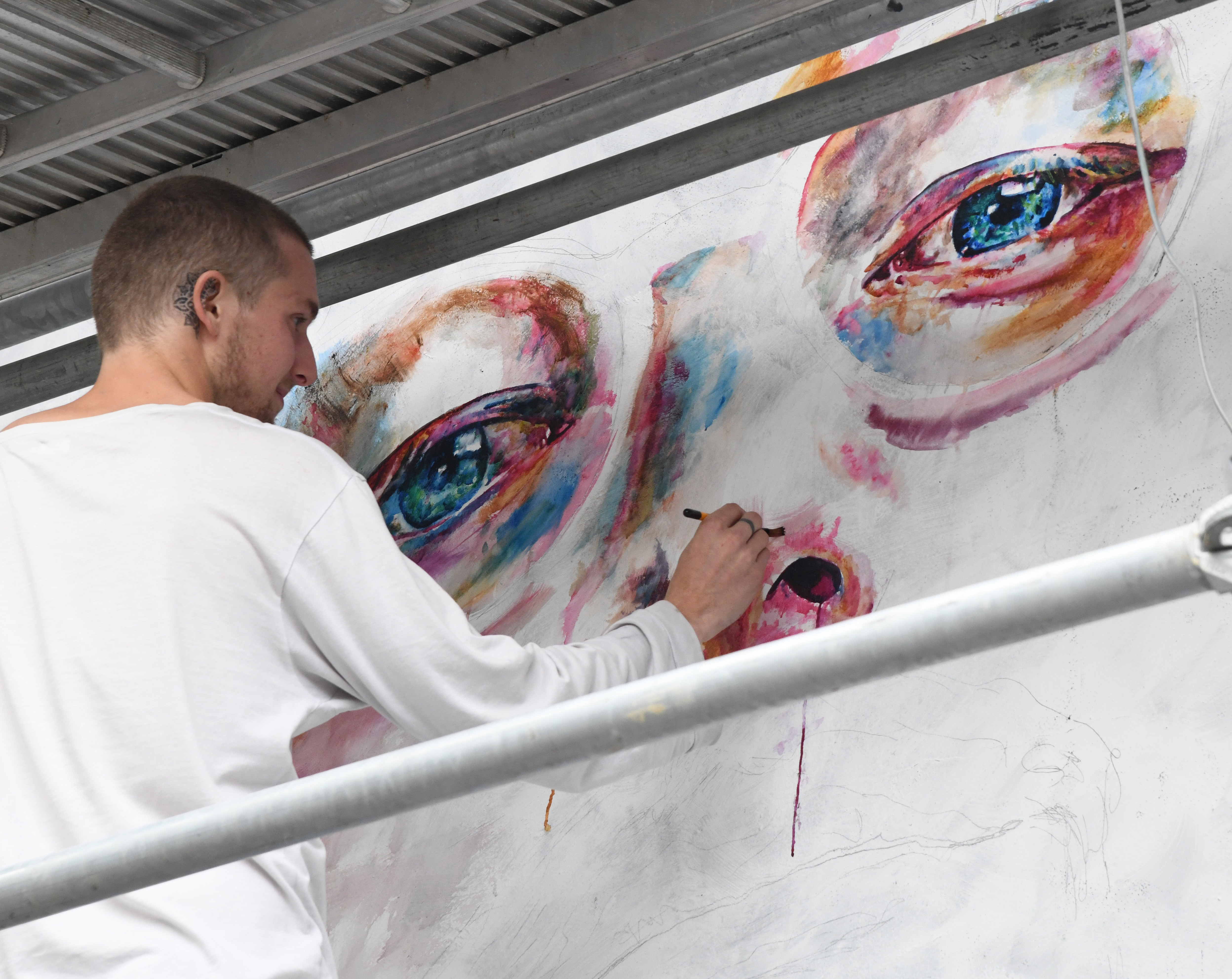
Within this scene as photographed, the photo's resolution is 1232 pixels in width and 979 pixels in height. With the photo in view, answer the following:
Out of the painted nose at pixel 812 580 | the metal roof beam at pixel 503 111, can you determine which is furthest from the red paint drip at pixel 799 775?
the metal roof beam at pixel 503 111

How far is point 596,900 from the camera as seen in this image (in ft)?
7.43

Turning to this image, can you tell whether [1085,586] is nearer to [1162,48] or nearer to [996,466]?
[996,466]

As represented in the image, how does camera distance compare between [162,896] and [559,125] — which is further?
[559,125]

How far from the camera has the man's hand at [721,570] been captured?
207 centimetres

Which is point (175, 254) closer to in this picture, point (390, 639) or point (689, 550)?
point (390, 639)

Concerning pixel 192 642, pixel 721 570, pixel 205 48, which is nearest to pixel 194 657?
pixel 192 642

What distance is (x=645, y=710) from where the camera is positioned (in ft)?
3.58

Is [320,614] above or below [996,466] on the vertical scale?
below

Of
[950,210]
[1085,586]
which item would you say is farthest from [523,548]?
[1085,586]

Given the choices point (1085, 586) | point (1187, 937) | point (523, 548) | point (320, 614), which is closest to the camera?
point (1085, 586)

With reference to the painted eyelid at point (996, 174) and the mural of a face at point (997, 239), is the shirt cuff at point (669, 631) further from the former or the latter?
the painted eyelid at point (996, 174)

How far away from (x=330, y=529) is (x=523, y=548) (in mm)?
967

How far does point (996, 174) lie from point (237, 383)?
119cm

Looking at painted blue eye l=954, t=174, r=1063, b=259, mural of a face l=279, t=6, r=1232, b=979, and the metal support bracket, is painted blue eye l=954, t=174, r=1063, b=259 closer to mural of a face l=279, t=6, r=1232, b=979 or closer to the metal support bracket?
mural of a face l=279, t=6, r=1232, b=979
